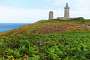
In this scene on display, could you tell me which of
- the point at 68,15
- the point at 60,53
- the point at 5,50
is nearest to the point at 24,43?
the point at 5,50

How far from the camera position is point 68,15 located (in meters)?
76.9

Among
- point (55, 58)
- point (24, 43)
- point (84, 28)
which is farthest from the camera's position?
point (84, 28)

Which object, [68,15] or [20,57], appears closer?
[20,57]

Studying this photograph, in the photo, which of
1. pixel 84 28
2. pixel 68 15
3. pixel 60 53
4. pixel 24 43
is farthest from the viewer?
pixel 68 15

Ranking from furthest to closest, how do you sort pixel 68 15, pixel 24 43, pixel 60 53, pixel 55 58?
pixel 68 15
pixel 24 43
pixel 60 53
pixel 55 58

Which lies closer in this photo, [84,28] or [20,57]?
[20,57]

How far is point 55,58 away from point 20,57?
2.01 metres

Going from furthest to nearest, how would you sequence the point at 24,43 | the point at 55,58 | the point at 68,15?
the point at 68,15 → the point at 24,43 → the point at 55,58

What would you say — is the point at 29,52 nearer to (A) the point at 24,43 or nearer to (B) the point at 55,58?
(B) the point at 55,58

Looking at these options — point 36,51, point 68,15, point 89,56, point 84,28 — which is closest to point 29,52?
point 36,51

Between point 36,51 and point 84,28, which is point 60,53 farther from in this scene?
point 84,28

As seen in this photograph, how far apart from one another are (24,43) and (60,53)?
467 centimetres

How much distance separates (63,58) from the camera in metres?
19.2

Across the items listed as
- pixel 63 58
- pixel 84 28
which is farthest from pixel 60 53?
pixel 84 28
